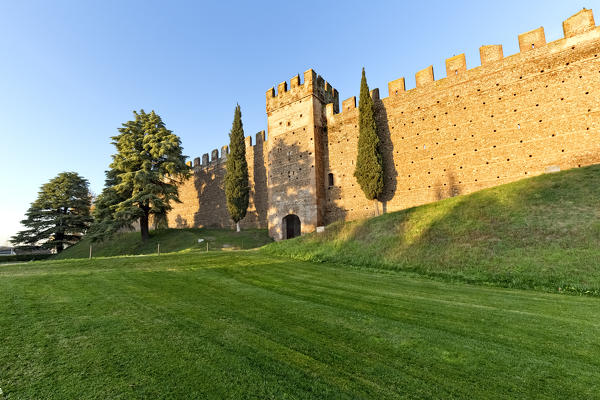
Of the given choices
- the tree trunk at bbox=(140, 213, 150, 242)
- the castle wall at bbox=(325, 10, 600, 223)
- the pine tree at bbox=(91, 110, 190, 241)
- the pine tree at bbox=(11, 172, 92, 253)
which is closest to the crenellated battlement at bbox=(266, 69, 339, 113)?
the castle wall at bbox=(325, 10, 600, 223)

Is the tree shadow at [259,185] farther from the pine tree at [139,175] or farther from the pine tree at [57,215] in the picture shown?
the pine tree at [57,215]

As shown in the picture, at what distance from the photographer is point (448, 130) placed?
1677 cm

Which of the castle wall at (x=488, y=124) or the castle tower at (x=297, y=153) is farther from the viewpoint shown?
the castle tower at (x=297, y=153)

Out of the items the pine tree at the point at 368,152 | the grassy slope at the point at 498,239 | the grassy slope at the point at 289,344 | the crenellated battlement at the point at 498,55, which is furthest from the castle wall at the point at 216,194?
the grassy slope at the point at 289,344

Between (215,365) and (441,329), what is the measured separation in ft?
10.1

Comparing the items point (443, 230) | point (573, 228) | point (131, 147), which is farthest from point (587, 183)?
point (131, 147)

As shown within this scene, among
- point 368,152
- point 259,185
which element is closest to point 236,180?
point 259,185

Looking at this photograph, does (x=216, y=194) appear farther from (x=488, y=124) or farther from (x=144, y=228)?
(x=488, y=124)

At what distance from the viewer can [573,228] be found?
869cm

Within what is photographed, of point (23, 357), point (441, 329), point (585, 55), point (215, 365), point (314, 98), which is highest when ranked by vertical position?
point (314, 98)

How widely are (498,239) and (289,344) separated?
9693 mm

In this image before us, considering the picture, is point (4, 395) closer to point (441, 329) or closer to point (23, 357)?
point (23, 357)

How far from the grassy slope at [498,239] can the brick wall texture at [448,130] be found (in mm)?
2511

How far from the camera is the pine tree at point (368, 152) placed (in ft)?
58.9
